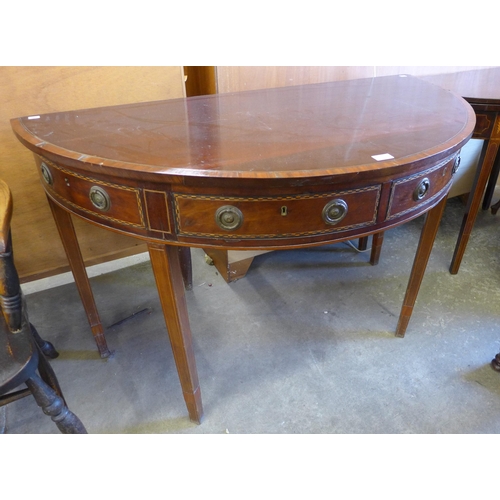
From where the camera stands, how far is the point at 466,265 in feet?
5.72

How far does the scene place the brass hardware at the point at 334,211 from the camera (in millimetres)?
758

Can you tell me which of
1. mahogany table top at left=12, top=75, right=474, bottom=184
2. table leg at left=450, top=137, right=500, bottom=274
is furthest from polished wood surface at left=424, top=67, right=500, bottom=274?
mahogany table top at left=12, top=75, right=474, bottom=184

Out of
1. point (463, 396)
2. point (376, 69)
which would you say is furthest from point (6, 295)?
point (376, 69)

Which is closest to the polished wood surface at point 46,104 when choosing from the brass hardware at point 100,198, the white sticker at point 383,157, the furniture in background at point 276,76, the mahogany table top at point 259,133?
the furniture in background at point 276,76

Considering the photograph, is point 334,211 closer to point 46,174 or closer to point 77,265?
point 46,174

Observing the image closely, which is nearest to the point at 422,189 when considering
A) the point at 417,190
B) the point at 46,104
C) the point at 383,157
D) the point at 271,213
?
the point at 417,190

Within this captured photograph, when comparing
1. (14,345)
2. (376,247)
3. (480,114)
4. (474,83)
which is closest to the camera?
(14,345)

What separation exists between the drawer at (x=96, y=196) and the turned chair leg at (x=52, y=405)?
363 millimetres

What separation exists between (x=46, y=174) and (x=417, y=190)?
2.60ft

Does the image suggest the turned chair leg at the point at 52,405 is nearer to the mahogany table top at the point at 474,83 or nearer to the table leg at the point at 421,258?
the table leg at the point at 421,258

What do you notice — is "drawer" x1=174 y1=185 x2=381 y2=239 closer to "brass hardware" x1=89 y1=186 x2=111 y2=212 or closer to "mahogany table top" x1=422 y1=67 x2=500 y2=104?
"brass hardware" x1=89 y1=186 x2=111 y2=212

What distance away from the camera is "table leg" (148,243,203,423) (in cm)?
84

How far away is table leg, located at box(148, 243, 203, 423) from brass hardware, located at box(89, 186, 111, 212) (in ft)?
0.37

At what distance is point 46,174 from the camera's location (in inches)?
35.5
